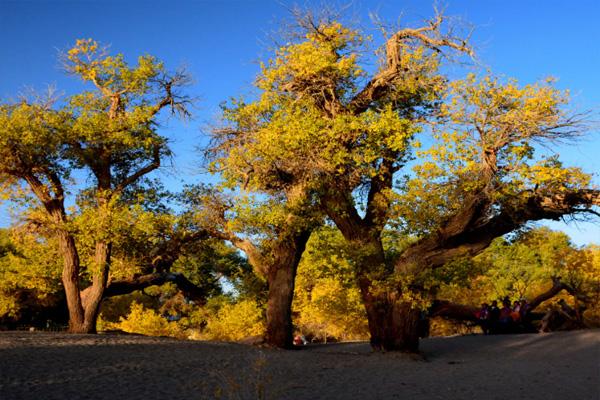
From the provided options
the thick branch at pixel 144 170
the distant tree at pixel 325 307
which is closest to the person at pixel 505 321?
the distant tree at pixel 325 307

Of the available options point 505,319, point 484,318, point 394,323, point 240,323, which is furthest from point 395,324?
point 240,323

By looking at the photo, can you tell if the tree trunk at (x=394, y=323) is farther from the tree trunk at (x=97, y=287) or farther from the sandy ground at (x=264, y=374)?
the tree trunk at (x=97, y=287)

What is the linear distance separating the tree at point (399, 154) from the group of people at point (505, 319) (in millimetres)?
8861

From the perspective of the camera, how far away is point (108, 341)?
40.7 ft

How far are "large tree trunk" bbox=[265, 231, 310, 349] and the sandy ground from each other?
2.65m

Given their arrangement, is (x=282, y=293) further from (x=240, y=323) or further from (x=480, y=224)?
(x=240, y=323)

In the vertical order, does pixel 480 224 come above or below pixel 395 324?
above

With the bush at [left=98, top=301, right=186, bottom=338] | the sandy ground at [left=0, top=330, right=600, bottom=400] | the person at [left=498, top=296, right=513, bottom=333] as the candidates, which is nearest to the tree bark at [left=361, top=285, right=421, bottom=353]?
the sandy ground at [left=0, top=330, right=600, bottom=400]

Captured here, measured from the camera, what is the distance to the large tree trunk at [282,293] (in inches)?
633

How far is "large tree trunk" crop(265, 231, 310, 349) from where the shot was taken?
1608 centimetres

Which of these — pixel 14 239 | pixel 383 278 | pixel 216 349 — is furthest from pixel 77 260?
pixel 383 278

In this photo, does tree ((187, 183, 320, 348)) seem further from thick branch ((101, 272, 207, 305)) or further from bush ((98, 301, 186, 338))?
bush ((98, 301, 186, 338))

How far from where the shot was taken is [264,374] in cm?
941

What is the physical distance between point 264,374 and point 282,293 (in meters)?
6.71
